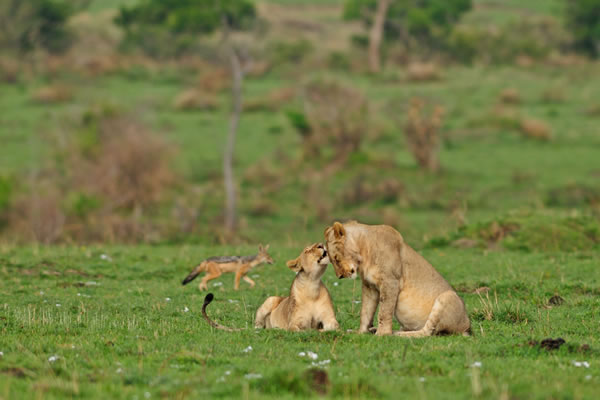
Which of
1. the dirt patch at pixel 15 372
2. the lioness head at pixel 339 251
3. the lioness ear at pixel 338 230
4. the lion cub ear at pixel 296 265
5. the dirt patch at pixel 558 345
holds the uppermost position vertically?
the lioness ear at pixel 338 230

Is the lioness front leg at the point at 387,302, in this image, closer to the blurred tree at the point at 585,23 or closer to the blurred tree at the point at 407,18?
the blurred tree at the point at 407,18

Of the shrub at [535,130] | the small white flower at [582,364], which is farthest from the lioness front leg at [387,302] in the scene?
the shrub at [535,130]

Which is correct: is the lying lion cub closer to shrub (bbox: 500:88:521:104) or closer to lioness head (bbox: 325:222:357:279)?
lioness head (bbox: 325:222:357:279)

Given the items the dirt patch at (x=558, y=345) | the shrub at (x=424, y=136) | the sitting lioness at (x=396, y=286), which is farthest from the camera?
the shrub at (x=424, y=136)

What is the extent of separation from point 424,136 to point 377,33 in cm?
2952

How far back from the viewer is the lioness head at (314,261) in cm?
1021

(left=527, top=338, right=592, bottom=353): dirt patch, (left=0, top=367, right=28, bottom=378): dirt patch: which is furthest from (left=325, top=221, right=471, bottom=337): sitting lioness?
(left=0, top=367, right=28, bottom=378): dirt patch

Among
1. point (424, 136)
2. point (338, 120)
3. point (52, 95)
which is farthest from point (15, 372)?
point (52, 95)

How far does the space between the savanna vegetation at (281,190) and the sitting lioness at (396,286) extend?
0.39 m

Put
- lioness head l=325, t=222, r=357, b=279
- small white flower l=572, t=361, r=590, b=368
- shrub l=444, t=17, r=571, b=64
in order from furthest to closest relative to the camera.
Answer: shrub l=444, t=17, r=571, b=64
lioness head l=325, t=222, r=357, b=279
small white flower l=572, t=361, r=590, b=368

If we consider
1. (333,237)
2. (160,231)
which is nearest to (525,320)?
(333,237)

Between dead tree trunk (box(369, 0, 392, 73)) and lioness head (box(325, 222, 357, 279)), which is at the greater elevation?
lioness head (box(325, 222, 357, 279))

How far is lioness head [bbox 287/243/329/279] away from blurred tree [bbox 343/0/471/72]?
5165cm

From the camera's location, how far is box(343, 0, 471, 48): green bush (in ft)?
205
